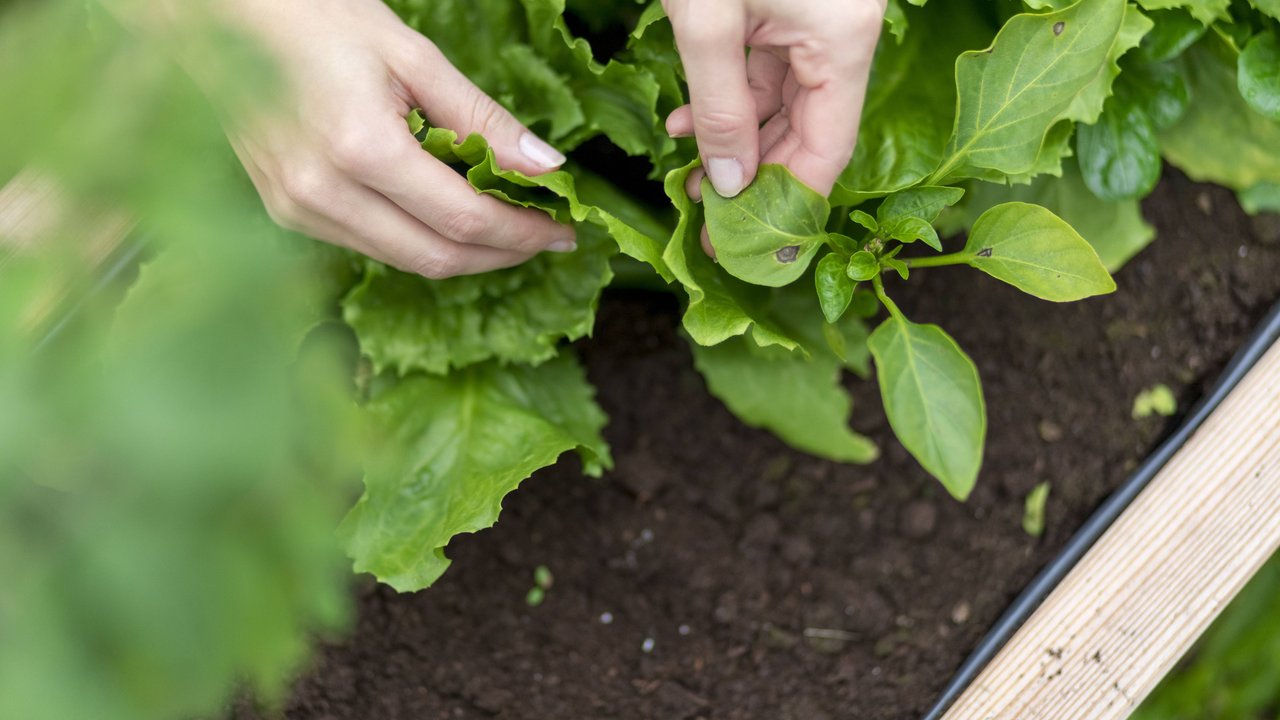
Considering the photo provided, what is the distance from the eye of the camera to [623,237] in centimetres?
92

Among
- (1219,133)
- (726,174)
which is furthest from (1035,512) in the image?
(726,174)

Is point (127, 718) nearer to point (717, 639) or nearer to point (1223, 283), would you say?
point (717, 639)

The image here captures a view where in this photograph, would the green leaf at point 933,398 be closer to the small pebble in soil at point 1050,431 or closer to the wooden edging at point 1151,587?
the wooden edging at point 1151,587

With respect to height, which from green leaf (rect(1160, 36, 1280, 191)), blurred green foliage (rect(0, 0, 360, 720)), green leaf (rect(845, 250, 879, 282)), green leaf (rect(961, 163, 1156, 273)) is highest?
blurred green foliage (rect(0, 0, 360, 720))

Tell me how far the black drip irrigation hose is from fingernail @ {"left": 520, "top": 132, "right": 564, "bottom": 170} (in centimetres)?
81

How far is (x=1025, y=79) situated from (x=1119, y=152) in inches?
13.4

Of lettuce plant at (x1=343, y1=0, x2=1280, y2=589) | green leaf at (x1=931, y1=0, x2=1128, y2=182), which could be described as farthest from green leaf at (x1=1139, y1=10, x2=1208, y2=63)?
green leaf at (x1=931, y1=0, x2=1128, y2=182)

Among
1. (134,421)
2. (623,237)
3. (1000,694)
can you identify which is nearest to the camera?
(134,421)

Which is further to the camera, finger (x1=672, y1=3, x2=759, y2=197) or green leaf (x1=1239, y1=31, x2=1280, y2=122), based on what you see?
green leaf (x1=1239, y1=31, x2=1280, y2=122)

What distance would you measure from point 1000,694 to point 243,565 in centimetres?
88

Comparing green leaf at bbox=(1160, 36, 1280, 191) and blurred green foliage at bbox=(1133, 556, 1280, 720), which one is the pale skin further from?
blurred green foliage at bbox=(1133, 556, 1280, 720)

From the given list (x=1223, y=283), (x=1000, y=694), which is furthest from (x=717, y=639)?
(x=1223, y=283)

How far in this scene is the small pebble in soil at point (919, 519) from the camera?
1.32m

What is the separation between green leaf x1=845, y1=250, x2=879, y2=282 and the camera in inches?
35.2
